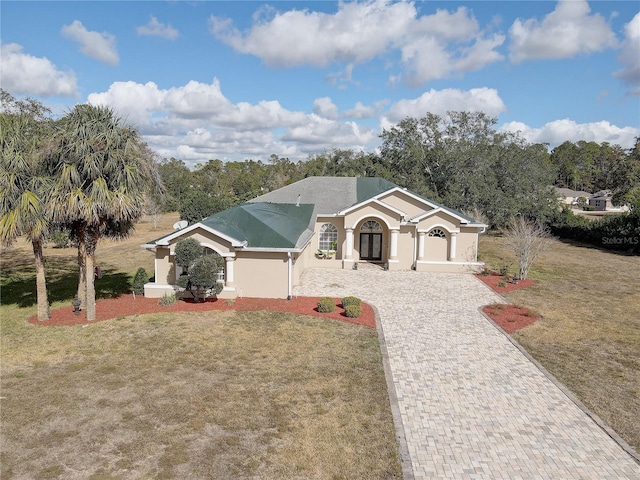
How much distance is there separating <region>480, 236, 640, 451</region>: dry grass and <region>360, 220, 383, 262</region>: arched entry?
28.7 feet

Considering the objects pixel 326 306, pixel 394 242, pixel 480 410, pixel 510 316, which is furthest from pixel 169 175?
pixel 480 410

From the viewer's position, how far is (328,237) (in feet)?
100

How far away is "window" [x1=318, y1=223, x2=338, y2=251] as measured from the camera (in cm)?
3031

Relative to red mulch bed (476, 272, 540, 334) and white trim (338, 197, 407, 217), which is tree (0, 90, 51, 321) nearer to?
white trim (338, 197, 407, 217)

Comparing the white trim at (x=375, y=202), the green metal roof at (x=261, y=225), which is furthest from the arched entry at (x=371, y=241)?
the green metal roof at (x=261, y=225)

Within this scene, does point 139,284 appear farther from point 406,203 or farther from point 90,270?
point 406,203

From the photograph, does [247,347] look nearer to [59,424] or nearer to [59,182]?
[59,424]

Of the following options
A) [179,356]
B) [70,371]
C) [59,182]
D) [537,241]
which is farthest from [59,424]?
[537,241]

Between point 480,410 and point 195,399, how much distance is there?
7.48m

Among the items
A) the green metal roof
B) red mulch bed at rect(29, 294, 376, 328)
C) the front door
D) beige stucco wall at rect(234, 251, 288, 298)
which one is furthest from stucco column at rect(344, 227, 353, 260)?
beige stucco wall at rect(234, 251, 288, 298)

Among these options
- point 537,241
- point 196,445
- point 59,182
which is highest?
point 59,182

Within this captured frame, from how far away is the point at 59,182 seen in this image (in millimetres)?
15992

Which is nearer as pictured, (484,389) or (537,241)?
(484,389)

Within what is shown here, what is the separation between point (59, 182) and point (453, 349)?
51.8 ft
